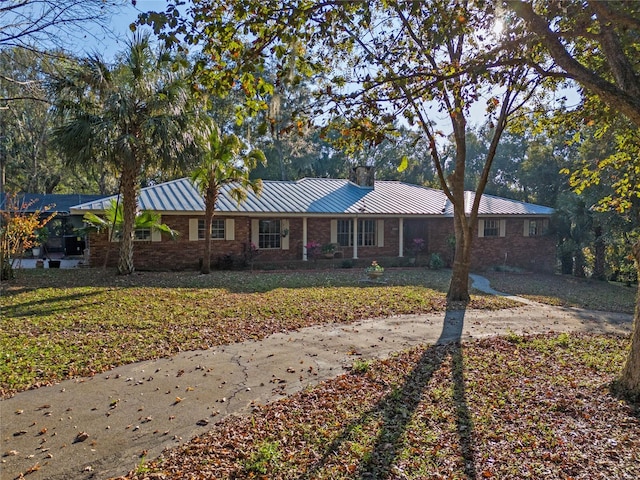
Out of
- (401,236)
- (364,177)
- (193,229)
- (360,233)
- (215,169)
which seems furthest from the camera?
(364,177)

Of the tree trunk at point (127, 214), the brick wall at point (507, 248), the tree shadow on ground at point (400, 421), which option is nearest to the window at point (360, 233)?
the brick wall at point (507, 248)

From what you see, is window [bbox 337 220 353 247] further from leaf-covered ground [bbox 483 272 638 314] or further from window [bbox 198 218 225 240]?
leaf-covered ground [bbox 483 272 638 314]

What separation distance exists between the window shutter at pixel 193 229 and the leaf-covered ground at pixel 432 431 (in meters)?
12.9

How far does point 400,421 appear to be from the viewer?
431cm

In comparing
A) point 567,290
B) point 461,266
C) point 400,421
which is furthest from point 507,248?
point 400,421

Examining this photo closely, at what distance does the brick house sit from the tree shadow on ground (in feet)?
41.8

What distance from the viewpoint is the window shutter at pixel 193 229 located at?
17266 millimetres

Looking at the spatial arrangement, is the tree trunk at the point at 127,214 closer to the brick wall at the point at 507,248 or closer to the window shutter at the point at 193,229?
the window shutter at the point at 193,229

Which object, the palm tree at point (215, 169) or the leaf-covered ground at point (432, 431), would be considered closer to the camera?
the leaf-covered ground at point (432, 431)

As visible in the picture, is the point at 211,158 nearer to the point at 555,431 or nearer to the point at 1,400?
the point at 1,400

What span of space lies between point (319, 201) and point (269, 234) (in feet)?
9.67

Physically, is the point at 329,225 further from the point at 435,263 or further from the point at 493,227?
the point at 493,227

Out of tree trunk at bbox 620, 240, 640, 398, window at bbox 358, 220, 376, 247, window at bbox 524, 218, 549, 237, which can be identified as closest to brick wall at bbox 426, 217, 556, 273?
window at bbox 524, 218, 549, 237

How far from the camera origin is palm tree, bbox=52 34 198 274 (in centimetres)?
1202
